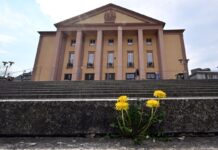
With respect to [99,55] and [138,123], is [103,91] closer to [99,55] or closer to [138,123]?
[138,123]

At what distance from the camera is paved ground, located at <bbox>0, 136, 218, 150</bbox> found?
2141mm

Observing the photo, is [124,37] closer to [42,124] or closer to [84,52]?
[84,52]

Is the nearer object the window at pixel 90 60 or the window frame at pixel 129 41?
the window at pixel 90 60

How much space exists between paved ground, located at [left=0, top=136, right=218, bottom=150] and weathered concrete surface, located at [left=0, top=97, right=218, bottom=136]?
0.10 meters

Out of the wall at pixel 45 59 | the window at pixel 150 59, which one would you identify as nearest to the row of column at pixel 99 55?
the window at pixel 150 59

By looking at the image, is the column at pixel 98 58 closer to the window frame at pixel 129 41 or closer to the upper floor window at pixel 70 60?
the upper floor window at pixel 70 60

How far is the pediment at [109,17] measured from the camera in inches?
1033

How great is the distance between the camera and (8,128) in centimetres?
252

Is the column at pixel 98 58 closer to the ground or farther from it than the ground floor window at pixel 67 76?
farther from it

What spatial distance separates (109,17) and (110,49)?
16.8ft

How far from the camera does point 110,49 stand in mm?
27031

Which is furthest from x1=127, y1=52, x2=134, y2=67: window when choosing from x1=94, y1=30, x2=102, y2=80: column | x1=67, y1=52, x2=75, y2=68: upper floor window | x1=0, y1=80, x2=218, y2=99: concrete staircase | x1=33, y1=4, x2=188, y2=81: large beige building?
x1=0, y1=80, x2=218, y2=99: concrete staircase

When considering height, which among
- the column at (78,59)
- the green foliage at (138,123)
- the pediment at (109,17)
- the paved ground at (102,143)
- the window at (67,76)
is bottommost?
the paved ground at (102,143)

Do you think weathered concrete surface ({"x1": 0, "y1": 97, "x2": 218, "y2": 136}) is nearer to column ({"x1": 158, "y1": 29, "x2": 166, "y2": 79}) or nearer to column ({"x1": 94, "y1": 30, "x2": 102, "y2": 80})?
column ({"x1": 94, "y1": 30, "x2": 102, "y2": 80})
